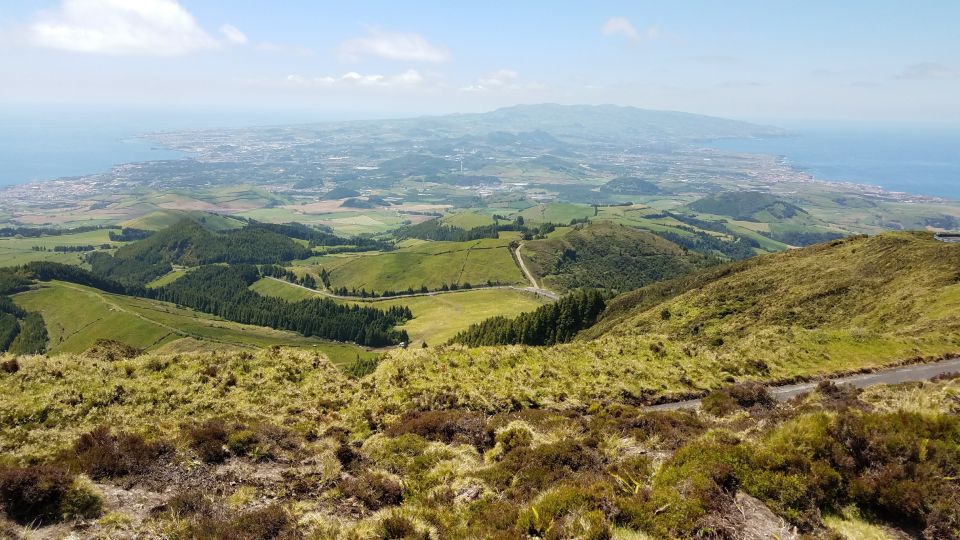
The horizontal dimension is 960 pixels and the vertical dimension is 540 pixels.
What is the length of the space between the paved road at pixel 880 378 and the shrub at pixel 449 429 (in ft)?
38.6

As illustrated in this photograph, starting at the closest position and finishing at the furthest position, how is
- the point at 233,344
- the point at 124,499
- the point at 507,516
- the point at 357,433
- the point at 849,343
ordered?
the point at 507,516
the point at 124,499
the point at 357,433
the point at 849,343
the point at 233,344

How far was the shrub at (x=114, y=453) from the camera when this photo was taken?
14.6 metres

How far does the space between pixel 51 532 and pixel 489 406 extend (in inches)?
708

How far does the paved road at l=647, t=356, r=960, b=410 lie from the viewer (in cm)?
2781

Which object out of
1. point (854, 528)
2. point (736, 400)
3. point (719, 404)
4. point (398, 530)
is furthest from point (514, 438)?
point (736, 400)

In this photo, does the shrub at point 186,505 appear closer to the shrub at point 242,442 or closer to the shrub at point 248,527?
the shrub at point 248,527

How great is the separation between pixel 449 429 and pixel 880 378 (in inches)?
1141

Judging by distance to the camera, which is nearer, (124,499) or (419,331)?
(124,499)

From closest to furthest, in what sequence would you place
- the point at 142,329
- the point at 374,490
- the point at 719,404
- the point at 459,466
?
the point at 374,490
the point at 459,466
the point at 719,404
the point at 142,329

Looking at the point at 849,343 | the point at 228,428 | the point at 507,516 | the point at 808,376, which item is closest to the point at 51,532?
the point at 228,428

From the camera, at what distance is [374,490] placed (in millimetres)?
14969

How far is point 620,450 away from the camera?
17922 mm

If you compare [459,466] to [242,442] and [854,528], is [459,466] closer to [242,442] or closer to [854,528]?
[242,442]

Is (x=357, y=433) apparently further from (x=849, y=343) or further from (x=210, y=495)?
(x=849, y=343)
